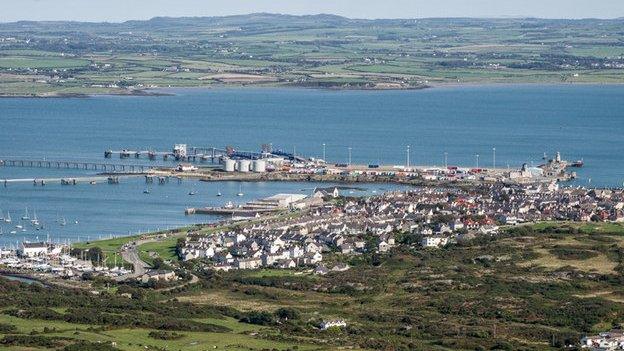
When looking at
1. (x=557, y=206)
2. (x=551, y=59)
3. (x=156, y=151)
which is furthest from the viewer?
(x=551, y=59)

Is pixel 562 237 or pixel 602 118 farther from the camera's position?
pixel 602 118

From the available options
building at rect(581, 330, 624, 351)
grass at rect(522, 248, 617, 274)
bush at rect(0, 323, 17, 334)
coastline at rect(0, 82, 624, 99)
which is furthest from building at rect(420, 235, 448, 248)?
coastline at rect(0, 82, 624, 99)

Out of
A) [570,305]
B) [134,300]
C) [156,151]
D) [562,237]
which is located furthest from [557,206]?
[156,151]

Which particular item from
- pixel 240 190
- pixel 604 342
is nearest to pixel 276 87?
pixel 240 190

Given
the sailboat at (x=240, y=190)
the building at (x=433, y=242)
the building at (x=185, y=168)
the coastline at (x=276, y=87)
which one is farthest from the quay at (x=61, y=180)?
the coastline at (x=276, y=87)

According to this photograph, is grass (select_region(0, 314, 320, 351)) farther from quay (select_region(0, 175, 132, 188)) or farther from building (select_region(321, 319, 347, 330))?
quay (select_region(0, 175, 132, 188))

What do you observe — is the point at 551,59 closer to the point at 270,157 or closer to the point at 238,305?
the point at 270,157

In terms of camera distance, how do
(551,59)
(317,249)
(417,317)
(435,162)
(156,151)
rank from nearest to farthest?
(417,317), (317,249), (435,162), (156,151), (551,59)
